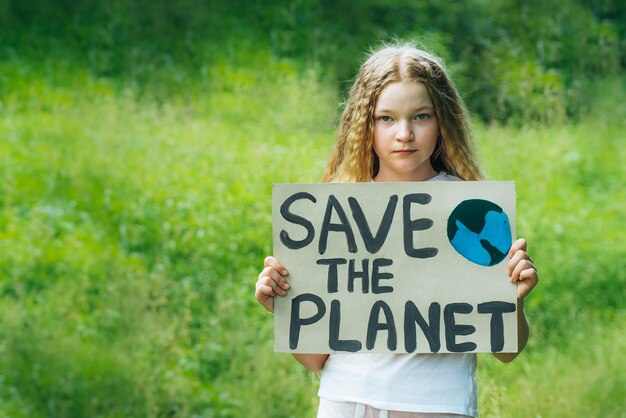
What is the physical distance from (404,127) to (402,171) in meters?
0.11

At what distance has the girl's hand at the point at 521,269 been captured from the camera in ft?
6.48

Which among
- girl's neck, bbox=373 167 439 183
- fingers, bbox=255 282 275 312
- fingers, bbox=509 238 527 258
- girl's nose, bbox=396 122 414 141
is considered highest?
girl's nose, bbox=396 122 414 141

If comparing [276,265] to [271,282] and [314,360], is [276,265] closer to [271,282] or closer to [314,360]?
[271,282]

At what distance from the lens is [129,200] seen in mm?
5000

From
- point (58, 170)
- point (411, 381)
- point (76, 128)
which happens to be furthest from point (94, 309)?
point (411, 381)

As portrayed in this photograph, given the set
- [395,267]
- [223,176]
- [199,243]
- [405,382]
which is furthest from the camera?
[223,176]

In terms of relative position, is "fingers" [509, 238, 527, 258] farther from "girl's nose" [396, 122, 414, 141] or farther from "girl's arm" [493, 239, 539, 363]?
"girl's nose" [396, 122, 414, 141]

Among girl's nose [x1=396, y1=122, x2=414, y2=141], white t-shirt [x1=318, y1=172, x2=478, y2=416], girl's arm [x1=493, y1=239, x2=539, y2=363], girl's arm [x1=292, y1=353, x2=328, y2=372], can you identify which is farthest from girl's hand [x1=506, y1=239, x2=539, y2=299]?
girl's arm [x1=292, y1=353, x2=328, y2=372]

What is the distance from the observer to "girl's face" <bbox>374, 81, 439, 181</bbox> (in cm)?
205

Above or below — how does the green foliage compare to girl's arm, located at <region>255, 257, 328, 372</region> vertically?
above

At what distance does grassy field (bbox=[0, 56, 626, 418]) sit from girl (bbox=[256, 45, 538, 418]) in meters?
1.31

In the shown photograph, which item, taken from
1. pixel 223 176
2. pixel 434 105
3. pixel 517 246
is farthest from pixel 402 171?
pixel 223 176

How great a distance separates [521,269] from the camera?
1979mm

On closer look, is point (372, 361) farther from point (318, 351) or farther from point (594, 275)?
point (594, 275)
